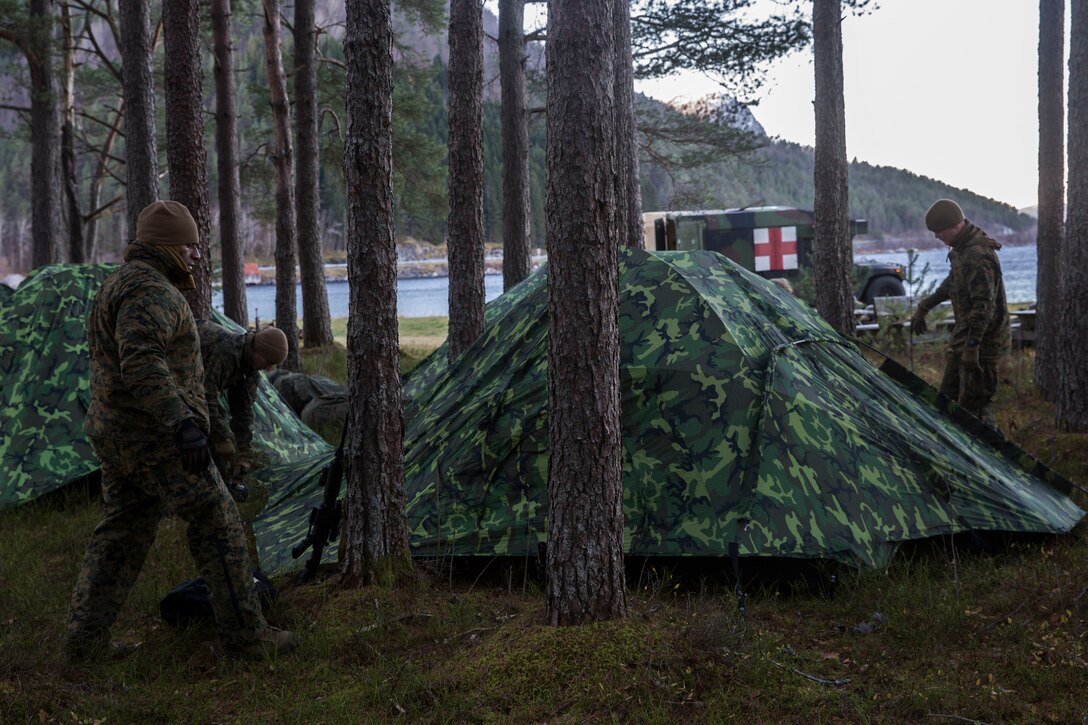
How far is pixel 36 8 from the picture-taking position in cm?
1577

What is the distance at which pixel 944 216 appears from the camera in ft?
24.1

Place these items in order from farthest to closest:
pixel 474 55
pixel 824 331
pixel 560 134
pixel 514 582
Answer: pixel 474 55
pixel 824 331
pixel 514 582
pixel 560 134

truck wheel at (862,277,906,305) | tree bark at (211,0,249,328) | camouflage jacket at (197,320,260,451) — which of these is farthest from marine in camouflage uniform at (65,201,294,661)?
truck wheel at (862,277,906,305)

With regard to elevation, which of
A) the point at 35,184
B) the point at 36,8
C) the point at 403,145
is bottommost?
the point at 35,184

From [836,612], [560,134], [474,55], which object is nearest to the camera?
[560,134]

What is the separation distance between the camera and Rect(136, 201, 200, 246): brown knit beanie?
13.7 ft

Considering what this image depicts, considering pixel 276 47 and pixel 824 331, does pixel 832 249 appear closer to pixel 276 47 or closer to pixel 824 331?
pixel 824 331

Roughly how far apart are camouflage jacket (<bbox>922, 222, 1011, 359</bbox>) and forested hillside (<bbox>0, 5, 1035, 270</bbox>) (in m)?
10.3

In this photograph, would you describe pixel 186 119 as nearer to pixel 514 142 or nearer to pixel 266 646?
pixel 266 646

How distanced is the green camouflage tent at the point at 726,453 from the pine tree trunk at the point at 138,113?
5917mm

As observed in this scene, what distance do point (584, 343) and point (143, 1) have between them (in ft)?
30.1

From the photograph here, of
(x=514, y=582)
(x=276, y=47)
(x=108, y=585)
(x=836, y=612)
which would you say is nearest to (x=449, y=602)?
(x=514, y=582)

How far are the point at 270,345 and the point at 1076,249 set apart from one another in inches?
245

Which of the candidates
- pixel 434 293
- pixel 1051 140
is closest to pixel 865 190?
pixel 434 293
